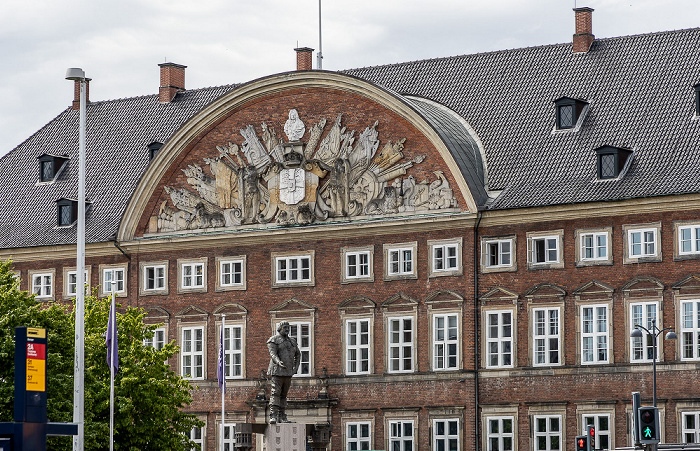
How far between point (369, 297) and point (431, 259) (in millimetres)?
3116

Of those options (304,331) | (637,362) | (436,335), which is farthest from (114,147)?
(637,362)

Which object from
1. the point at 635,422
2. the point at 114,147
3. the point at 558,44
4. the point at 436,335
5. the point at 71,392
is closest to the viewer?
the point at 635,422

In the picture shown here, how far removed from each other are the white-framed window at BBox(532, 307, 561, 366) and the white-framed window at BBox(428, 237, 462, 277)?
382cm

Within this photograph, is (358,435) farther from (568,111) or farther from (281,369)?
(281,369)

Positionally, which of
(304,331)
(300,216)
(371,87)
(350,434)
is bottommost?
(350,434)

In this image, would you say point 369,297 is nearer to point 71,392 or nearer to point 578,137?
point 578,137

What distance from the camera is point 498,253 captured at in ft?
215

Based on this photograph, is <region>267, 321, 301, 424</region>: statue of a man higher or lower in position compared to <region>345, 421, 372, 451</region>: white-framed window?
higher

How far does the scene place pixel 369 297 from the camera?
6806 cm

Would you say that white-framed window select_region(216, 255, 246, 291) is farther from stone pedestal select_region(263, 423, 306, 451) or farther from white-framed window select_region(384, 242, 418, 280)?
stone pedestal select_region(263, 423, 306, 451)

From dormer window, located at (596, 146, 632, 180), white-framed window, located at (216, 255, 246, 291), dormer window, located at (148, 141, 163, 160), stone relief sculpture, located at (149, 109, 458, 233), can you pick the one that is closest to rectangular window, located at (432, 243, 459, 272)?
stone relief sculpture, located at (149, 109, 458, 233)

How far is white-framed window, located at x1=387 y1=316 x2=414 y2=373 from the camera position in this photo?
220 feet

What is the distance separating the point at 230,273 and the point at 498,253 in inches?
491

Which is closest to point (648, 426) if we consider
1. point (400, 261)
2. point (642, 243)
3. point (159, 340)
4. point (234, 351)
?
point (642, 243)
